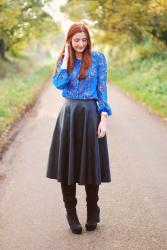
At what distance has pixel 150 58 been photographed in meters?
24.3

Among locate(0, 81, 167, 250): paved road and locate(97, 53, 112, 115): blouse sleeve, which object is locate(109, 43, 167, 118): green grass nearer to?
locate(0, 81, 167, 250): paved road

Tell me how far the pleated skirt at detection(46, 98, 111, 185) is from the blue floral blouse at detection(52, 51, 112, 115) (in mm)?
61

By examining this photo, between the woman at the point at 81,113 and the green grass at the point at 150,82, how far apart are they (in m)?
7.76

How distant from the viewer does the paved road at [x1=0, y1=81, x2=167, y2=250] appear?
14.2 ft

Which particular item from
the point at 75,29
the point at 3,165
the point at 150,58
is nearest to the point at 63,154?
the point at 75,29

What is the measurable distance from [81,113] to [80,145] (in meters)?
0.30

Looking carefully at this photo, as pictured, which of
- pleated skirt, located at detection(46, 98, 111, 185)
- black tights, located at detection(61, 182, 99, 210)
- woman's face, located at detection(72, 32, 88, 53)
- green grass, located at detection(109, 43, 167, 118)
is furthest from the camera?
green grass, located at detection(109, 43, 167, 118)

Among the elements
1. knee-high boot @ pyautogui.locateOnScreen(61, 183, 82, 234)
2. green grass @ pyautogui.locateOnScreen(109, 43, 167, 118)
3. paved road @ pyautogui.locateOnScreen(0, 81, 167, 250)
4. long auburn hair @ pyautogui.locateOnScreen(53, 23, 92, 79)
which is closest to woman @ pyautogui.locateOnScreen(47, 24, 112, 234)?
long auburn hair @ pyautogui.locateOnScreen(53, 23, 92, 79)

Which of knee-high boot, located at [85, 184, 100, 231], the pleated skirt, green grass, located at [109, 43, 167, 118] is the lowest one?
knee-high boot, located at [85, 184, 100, 231]

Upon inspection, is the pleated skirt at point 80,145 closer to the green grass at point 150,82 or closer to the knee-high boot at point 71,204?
the knee-high boot at point 71,204

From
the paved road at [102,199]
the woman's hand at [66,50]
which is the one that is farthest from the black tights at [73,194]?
A: the woman's hand at [66,50]

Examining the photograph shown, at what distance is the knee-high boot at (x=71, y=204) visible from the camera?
14.3 feet

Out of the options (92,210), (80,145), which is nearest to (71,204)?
(92,210)

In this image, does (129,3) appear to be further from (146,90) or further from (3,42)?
(3,42)
